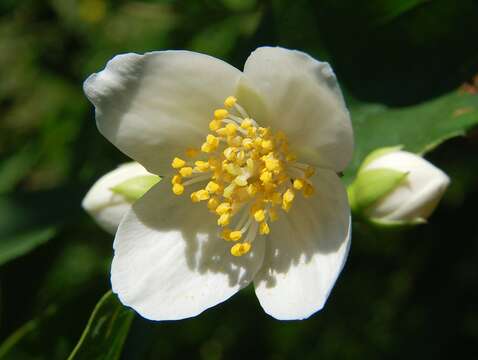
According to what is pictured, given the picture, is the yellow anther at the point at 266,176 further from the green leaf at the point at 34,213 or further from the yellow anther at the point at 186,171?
the green leaf at the point at 34,213

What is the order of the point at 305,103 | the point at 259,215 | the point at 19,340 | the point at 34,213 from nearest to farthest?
the point at 305,103 < the point at 259,215 < the point at 19,340 < the point at 34,213

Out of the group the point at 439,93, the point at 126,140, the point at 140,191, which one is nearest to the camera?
the point at 126,140

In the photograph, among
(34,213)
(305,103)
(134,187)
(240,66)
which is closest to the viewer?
(305,103)

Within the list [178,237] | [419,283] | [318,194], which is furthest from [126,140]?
[419,283]

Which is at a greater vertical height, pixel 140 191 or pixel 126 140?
pixel 126 140

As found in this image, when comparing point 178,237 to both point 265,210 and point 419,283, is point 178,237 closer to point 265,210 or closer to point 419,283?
point 265,210

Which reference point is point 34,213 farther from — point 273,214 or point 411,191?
point 411,191

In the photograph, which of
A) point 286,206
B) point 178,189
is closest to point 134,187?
point 178,189
